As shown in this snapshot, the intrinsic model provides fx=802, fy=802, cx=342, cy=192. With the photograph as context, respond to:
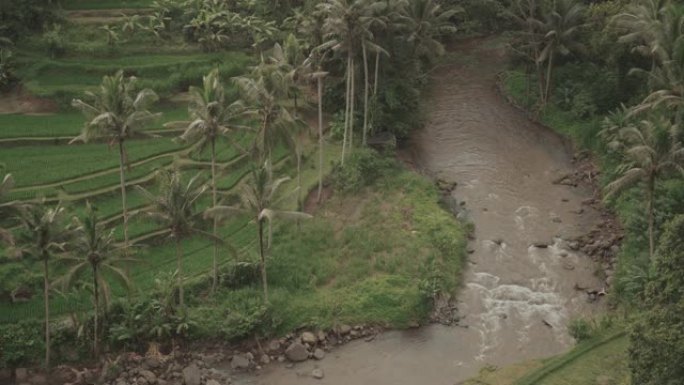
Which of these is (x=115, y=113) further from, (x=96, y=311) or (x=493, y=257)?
(x=493, y=257)

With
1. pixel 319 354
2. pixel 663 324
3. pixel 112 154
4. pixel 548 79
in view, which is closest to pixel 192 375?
pixel 319 354

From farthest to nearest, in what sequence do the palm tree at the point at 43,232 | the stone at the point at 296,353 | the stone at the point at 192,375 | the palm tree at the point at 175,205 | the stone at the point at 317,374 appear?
the stone at the point at 296,353
the stone at the point at 317,374
the stone at the point at 192,375
the palm tree at the point at 175,205
the palm tree at the point at 43,232

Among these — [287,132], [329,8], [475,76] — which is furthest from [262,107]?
[475,76]

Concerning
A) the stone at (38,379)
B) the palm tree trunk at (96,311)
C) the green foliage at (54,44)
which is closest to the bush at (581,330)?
the palm tree trunk at (96,311)

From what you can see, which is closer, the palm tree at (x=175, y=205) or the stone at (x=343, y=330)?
the palm tree at (x=175, y=205)

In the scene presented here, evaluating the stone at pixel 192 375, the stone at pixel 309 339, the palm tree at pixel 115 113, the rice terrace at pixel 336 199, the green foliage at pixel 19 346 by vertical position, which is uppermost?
the palm tree at pixel 115 113

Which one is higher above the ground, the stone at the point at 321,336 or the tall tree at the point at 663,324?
the tall tree at the point at 663,324

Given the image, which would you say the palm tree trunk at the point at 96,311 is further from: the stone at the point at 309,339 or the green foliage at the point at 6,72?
the green foliage at the point at 6,72

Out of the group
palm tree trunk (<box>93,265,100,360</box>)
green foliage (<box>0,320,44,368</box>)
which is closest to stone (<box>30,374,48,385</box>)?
green foliage (<box>0,320,44,368</box>)

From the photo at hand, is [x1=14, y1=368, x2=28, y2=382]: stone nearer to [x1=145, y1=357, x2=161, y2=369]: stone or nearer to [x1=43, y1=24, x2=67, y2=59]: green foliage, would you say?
[x1=145, y1=357, x2=161, y2=369]: stone
